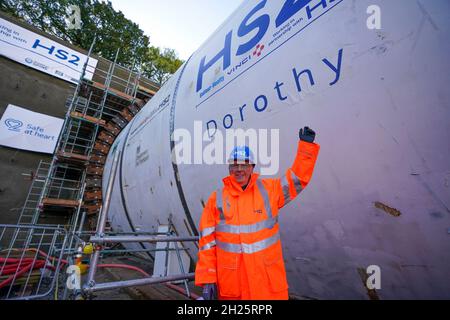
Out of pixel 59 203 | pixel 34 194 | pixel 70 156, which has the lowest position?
pixel 59 203

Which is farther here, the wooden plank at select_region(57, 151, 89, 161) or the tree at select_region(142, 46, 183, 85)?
the tree at select_region(142, 46, 183, 85)

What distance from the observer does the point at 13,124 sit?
34.9 ft

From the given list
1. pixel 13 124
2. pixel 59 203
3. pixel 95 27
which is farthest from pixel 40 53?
pixel 95 27

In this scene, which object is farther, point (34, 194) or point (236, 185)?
point (34, 194)

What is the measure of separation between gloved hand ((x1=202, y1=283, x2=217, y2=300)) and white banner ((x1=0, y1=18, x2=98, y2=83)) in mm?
12215

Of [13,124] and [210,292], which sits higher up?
[13,124]

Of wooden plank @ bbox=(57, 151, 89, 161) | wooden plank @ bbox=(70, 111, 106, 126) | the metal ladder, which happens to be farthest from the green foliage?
wooden plank @ bbox=(57, 151, 89, 161)

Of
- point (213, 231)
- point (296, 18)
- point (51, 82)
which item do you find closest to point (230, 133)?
point (213, 231)

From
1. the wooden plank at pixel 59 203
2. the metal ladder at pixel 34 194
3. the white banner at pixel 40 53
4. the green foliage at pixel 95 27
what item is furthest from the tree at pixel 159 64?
the wooden plank at pixel 59 203

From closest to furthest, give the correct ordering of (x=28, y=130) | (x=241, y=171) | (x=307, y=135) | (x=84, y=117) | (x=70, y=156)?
(x=307, y=135) → (x=241, y=171) → (x=70, y=156) → (x=84, y=117) → (x=28, y=130)

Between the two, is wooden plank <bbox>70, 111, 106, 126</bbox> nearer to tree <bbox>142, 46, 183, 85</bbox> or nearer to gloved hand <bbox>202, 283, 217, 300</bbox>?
gloved hand <bbox>202, 283, 217, 300</bbox>

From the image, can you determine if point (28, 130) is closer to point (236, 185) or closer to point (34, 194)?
point (34, 194)

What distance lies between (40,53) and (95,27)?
11728mm

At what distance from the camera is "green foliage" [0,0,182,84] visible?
751 inches
